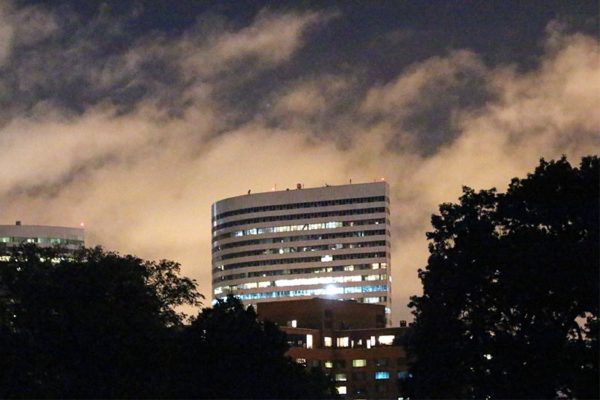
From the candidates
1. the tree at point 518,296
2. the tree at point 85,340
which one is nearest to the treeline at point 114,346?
the tree at point 85,340

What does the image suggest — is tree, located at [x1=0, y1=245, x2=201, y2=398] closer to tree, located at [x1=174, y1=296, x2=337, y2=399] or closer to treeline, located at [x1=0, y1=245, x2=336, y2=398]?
treeline, located at [x1=0, y1=245, x2=336, y2=398]

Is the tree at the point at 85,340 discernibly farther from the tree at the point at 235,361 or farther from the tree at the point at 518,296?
the tree at the point at 518,296

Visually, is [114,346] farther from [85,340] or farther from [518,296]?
[518,296]

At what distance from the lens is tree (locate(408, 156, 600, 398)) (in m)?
67.9

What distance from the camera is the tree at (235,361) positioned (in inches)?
3538

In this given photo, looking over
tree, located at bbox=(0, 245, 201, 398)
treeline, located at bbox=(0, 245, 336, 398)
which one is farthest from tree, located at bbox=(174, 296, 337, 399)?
tree, located at bbox=(0, 245, 201, 398)

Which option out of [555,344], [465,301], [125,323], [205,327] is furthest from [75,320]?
[555,344]

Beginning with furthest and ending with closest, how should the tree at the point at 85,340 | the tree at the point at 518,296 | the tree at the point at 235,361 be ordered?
the tree at the point at 235,361 → the tree at the point at 85,340 → the tree at the point at 518,296

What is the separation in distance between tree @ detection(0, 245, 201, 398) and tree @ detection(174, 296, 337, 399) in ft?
23.4

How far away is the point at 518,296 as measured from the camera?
6969 centimetres

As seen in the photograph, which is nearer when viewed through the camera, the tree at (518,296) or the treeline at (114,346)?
the tree at (518,296)

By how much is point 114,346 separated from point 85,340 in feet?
6.71

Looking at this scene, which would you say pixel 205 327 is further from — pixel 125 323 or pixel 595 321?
pixel 595 321

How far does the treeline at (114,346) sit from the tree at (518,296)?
18678mm
